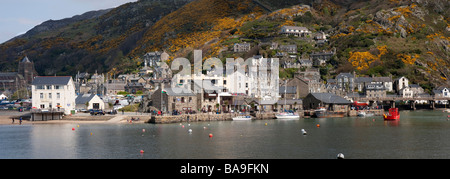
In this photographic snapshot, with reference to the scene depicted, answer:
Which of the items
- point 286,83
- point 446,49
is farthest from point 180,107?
point 446,49

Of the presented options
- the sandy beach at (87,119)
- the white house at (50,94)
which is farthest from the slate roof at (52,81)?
the sandy beach at (87,119)

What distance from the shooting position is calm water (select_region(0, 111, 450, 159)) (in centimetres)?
4653

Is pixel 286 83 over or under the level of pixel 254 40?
under

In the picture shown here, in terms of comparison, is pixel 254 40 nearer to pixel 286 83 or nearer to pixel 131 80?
pixel 131 80

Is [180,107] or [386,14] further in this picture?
[386,14]

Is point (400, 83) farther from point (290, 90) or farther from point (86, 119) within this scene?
point (86, 119)

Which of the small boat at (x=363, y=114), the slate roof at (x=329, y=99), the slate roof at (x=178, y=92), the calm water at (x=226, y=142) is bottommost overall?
the calm water at (x=226, y=142)

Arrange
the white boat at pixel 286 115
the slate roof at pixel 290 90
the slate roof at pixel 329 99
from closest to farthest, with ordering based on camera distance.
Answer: the white boat at pixel 286 115
the slate roof at pixel 329 99
the slate roof at pixel 290 90

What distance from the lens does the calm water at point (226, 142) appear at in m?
46.5

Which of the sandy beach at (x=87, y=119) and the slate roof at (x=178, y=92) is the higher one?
the slate roof at (x=178, y=92)

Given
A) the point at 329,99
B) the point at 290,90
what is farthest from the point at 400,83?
the point at 329,99

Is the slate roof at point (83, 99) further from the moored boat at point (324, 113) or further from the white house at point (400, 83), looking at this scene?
the white house at point (400, 83)
